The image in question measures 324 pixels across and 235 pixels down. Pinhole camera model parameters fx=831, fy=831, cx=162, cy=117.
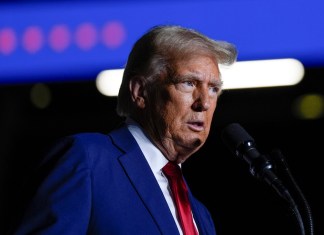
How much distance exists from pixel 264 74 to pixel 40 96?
0.97 m

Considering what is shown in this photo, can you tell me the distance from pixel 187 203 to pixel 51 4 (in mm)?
1445

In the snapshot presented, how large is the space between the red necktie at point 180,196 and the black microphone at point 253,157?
0.58 feet

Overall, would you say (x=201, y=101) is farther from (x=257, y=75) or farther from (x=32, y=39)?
(x=32, y=39)

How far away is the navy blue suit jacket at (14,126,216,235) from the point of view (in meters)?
1.77

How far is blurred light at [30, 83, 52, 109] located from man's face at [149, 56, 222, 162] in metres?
1.35

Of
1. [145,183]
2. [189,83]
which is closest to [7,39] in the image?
[189,83]

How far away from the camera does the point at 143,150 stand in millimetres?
2064

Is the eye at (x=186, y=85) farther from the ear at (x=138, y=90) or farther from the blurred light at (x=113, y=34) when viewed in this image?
the blurred light at (x=113, y=34)

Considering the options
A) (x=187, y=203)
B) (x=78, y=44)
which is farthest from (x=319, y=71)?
(x=187, y=203)

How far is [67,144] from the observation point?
1889 millimetres

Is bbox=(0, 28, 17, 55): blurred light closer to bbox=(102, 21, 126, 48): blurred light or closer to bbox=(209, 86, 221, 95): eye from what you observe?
bbox=(102, 21, 126, 48): blurred light

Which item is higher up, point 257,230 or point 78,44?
point 78,44

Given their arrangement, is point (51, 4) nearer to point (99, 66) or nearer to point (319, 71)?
point (99, 66)

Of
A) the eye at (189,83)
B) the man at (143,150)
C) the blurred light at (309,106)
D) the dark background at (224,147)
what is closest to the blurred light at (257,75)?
the dark background at (224,147)
